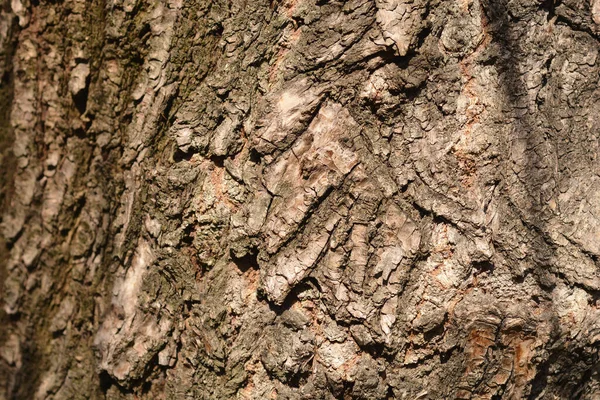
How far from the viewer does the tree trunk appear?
1332 millimetres

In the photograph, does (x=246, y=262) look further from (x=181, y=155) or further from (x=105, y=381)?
(x=105, y=381)

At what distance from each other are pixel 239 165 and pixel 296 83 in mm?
224

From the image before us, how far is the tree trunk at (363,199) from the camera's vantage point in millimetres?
1332

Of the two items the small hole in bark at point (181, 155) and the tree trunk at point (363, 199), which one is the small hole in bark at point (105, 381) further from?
the small hole in bark at point (181, 155)

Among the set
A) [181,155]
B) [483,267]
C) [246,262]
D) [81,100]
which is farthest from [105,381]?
[483,267]

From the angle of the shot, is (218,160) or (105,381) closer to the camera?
(218,160)

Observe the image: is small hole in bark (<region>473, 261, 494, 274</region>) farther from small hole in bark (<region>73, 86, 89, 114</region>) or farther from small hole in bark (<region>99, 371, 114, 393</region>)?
small hole in bark (<region>73, 86, 89, 114</region>)

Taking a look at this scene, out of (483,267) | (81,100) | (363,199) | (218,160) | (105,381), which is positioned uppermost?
(81,100)

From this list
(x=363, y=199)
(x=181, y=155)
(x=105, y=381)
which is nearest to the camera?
(x=363, y=199)

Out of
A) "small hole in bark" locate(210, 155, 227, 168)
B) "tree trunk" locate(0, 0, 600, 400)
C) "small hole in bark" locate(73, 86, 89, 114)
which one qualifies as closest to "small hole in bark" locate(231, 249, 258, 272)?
"tree trunk" locate(0, 0, 600, 400)

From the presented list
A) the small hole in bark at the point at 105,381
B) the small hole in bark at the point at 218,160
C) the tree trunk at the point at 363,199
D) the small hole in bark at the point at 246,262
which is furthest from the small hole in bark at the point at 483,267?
Result: the small hole in bark at the point at 105,381

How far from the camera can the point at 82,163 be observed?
1.70 metres

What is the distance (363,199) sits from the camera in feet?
4.46

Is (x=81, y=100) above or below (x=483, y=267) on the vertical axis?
above
